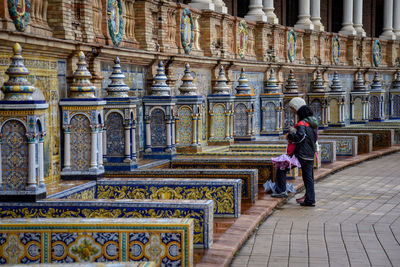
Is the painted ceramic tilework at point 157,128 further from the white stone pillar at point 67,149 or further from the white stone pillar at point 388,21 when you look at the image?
the white stone pillar at point 388,21

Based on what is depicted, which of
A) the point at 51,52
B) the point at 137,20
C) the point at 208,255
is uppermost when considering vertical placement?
the point at 137,20

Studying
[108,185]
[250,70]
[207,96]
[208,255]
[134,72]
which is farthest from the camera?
[250,70]

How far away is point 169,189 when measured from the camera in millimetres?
8664

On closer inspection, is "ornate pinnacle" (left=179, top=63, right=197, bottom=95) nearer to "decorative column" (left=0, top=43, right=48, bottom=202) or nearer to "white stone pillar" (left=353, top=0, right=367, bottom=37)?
"decorative column" (left=0, top=43, right=48, bottom=202)

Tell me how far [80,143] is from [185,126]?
412 cm

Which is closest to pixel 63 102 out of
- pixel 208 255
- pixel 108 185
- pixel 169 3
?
pixel 108 185

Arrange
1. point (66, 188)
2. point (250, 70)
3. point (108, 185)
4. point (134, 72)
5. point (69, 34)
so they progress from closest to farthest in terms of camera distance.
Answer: point (66, 188) → point (108, 185) → point (69, 34) → point (134, 72) → point (250, 70)

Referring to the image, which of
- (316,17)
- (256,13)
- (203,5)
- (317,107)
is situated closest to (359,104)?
(316,17)

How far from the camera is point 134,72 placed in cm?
1222

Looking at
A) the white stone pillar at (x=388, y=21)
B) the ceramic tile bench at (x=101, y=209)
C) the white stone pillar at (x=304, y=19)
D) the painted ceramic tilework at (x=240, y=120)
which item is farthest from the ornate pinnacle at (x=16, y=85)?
the white stone pillar at (x=388, y=21)

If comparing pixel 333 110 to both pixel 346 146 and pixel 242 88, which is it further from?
pixel 242 88

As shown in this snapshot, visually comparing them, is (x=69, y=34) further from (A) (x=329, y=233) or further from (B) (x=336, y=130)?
(B) (x=336, y=130)

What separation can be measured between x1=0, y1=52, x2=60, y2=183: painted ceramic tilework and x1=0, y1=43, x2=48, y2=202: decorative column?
1627 mm

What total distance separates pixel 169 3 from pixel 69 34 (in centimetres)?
422
